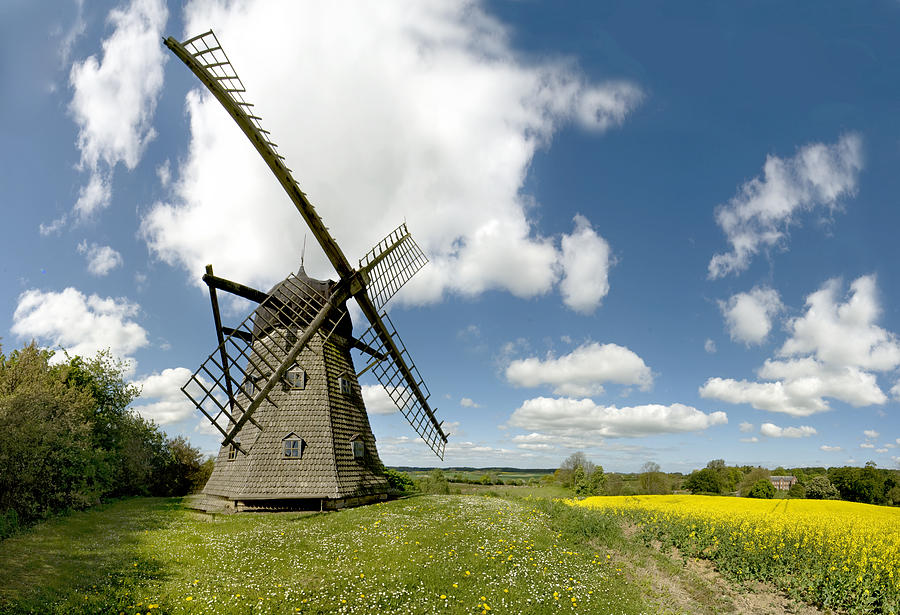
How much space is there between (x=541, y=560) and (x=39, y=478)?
24.6 m

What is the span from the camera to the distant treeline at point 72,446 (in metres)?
19.6

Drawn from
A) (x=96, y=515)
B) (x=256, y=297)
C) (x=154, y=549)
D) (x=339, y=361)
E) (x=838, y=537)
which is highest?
(x=256, y=297)

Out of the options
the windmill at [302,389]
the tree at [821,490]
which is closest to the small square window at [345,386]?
the windmill at [302,389]

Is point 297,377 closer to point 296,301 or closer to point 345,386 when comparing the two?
point 345,386

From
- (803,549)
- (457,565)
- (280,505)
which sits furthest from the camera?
(280,505)

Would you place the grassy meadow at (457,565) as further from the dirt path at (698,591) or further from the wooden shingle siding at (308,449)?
the wooden shingle siding at (308,449)

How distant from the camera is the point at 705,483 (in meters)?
63.8

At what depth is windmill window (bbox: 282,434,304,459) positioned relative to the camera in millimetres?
21297

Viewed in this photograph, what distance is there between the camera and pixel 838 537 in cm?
1473

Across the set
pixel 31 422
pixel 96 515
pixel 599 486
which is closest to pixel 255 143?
pixel 31 422

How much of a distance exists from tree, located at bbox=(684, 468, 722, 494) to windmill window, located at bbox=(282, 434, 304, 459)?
65.2 meters

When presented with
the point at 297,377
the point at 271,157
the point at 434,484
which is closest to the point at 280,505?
the point at 297,377

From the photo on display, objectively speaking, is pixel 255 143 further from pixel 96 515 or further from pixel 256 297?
pixel 96 515

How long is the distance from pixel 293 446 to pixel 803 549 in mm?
20865
